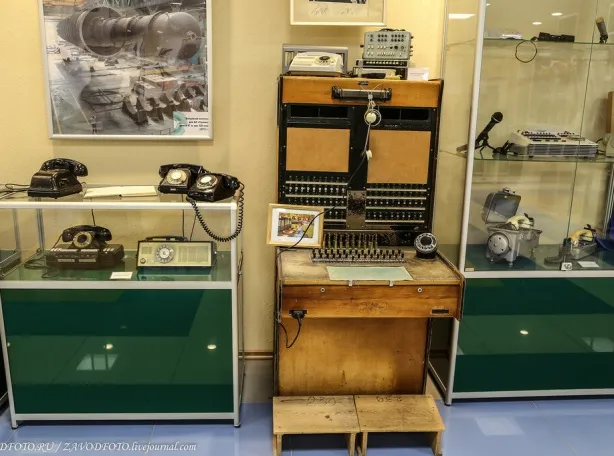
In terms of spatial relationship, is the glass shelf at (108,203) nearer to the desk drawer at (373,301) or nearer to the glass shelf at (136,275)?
the glass shelf at (136,275)

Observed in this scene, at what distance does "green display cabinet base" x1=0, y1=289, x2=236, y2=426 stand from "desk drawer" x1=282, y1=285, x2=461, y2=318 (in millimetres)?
401

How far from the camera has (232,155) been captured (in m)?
3.01

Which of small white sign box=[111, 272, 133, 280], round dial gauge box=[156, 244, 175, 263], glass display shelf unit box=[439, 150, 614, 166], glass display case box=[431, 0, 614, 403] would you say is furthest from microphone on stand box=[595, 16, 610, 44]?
small white sign box=[111, 272, 133, 280]

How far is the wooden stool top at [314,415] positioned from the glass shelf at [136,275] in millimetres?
641

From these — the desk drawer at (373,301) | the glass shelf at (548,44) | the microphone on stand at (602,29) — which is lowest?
the desk drawer at (373,301)

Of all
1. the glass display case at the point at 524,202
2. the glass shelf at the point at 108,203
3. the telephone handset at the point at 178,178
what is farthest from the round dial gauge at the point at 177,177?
the glass display case at the point at 524,202

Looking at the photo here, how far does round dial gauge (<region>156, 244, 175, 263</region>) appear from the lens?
256cm

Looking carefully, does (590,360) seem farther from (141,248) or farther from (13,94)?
(13,94)

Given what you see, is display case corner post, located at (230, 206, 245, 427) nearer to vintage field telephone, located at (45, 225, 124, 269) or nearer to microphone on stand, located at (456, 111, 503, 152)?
vintage field telephone, located at (45, 225, 124, 269)

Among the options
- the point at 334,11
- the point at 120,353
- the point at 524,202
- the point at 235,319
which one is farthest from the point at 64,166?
the point at 524,202

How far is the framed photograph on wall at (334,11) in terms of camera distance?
9.06ft

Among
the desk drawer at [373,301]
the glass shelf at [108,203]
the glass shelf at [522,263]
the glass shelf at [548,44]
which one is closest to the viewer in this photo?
the desk drawer at [373,301]

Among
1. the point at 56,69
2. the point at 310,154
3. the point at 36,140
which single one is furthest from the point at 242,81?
the point at 36,140

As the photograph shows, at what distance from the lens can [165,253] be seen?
8.43ft
